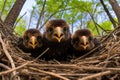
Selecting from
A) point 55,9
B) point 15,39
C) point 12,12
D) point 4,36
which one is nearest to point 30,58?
point 4,36

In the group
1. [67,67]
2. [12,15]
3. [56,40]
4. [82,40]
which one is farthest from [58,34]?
[12,15]

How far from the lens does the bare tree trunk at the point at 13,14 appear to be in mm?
5945

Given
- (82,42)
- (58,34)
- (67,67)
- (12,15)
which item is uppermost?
(12,15)

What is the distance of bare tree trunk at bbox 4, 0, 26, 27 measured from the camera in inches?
234

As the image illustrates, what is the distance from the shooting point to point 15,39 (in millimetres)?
5605

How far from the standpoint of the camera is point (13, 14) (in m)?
5.95

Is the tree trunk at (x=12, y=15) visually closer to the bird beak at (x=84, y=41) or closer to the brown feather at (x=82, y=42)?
the brown feather at (x=82, y=42)

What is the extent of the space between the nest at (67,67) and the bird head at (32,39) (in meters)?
0.15

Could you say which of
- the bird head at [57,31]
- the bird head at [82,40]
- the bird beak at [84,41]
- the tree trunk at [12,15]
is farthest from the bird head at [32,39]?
the tree trunk at [12,15]

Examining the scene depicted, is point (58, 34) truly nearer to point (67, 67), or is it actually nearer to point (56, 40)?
point (56, 40)

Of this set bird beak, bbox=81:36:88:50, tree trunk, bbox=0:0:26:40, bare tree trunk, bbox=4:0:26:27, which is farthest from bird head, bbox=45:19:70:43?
bare tree trunk, bbox=4:0:26:27

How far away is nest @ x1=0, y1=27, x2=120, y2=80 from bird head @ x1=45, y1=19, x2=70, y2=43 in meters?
0.28

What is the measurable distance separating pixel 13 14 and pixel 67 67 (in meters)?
2.40

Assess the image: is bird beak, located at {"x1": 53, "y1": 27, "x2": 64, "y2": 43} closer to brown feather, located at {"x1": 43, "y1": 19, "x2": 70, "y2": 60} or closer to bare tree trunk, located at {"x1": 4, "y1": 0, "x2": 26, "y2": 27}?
brown feather, located at {"x1": 43, "y1": 19, "x2": 70, "y2": 60}
